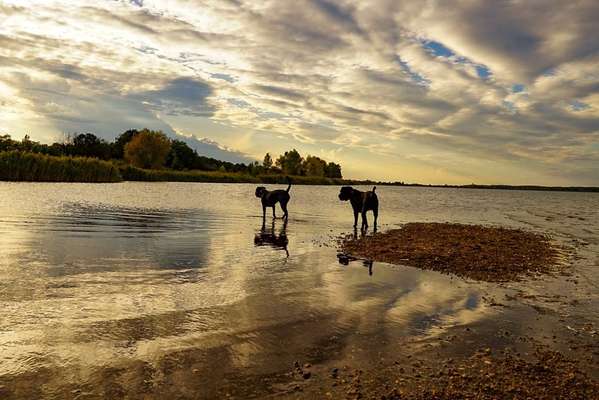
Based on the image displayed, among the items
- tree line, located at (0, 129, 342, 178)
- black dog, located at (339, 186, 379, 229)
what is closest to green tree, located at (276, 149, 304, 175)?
tree line, located at (0, 129, 342, 178)

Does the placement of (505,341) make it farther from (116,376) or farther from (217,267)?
(217,267)

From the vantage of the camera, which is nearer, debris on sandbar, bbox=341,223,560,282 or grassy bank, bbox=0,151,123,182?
debris on sandbar, bbox=341,223,560,282

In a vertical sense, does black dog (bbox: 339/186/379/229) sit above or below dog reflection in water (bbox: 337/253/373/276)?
above

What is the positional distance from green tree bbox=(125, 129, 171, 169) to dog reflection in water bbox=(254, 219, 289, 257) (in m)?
102

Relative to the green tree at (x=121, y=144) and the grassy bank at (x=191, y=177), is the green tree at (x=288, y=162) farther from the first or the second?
the green tree at (x=121, y=144)

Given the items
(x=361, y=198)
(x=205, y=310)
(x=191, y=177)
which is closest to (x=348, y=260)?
(x=205, y=310)

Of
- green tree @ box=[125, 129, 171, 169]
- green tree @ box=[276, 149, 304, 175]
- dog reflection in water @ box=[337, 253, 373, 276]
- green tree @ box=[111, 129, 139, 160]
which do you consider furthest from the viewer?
green tree @ box=[276, 149, 304, 175]

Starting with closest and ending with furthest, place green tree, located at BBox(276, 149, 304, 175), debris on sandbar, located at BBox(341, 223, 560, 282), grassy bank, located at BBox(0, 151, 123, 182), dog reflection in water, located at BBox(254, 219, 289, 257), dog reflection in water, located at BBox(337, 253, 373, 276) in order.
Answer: dog reflection in water, located at BBox(337, 253, 373, 276), debris on sandbar, located at BBox(341, 223, 560, 282), dog reflection in water, located at BBox(254, 219, 289, 257), grassy bank, located at BBox(0, 151, 123, 182), green tree, located at BBox(276, 149, 304, 175)

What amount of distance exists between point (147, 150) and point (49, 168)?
5921 centimetres

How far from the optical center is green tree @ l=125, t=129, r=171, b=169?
4542 inches

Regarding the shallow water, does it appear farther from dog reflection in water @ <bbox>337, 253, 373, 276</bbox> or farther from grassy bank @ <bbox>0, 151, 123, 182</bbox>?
grassy bank @ <bbox>0, 151, 123, 182</bbox>

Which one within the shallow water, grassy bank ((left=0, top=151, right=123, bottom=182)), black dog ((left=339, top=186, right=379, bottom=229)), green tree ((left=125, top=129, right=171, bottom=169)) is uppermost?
green tree ((left=125, top=129, right=171, bottom=169))

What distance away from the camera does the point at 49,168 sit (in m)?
57.3

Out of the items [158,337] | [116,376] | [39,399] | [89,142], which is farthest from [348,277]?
[89,142]
